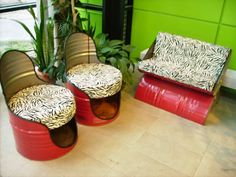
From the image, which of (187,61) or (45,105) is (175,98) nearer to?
(187,61)

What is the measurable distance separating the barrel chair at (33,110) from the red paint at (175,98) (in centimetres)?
106

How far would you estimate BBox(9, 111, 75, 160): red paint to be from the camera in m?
1.83

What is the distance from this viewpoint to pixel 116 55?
2814mm

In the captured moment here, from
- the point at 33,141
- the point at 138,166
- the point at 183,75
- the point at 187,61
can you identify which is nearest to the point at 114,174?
the point at 138,166

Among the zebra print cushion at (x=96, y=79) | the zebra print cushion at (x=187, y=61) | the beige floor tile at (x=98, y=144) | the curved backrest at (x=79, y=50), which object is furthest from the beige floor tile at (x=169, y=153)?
the curved backrest at (x=79, y=50)

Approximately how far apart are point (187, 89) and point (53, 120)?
5.06ft

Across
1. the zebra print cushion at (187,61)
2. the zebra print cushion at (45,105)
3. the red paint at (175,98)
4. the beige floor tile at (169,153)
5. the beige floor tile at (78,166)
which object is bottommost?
the beige floor tile at (169,153)

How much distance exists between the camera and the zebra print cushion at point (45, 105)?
6.00 ft

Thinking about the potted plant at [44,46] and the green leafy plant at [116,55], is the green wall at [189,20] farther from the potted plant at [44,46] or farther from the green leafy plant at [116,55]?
the potted plant at [44,46]

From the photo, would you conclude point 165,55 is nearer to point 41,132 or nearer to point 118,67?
point 118,67

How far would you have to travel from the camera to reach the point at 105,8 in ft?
10.5

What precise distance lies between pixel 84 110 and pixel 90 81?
294 mm

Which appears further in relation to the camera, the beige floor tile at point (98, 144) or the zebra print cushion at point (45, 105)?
the beige floor tile at point (98, 144)

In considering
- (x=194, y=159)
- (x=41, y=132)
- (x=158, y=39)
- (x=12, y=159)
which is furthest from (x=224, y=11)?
(x=12, y=159)
